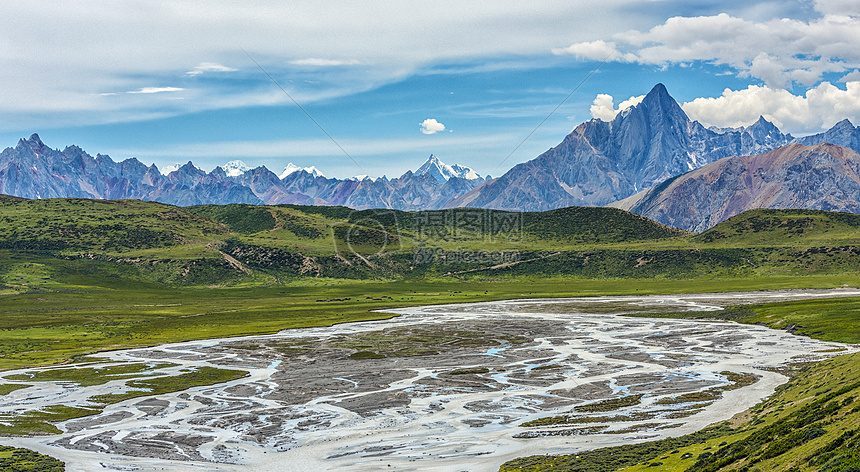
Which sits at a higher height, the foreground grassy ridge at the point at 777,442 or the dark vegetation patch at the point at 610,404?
the foreground grassy ridge at the point at 777,442

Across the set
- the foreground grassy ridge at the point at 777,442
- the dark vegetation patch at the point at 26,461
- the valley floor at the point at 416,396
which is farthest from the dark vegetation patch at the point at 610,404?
the dark vegetation patch at the point at 26,461

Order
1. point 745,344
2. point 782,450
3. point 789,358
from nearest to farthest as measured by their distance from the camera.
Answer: point 782,450 < point 789,358 < point 745,344

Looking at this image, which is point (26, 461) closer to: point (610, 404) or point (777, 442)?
point (610, 404)

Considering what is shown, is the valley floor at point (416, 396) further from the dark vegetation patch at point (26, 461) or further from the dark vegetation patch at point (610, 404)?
the dark vegetation patch at point (26, 461)

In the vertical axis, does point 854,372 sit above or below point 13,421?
above

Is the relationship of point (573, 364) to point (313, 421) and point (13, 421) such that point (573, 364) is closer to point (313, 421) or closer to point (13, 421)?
point (313, 421)

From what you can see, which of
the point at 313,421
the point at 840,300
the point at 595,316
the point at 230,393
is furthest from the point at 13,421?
the point at 840,300

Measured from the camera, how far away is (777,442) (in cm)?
3775

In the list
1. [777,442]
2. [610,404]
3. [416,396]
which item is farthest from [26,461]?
[777,442]

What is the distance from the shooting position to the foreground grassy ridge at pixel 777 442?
32.3 meters

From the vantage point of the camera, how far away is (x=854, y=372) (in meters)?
54.2

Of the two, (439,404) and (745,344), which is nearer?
(439,404)

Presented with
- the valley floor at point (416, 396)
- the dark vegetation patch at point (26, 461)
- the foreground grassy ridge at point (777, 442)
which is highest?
the foreground grassy ridge at point (777, 442)

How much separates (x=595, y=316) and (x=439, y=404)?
90.8 m
